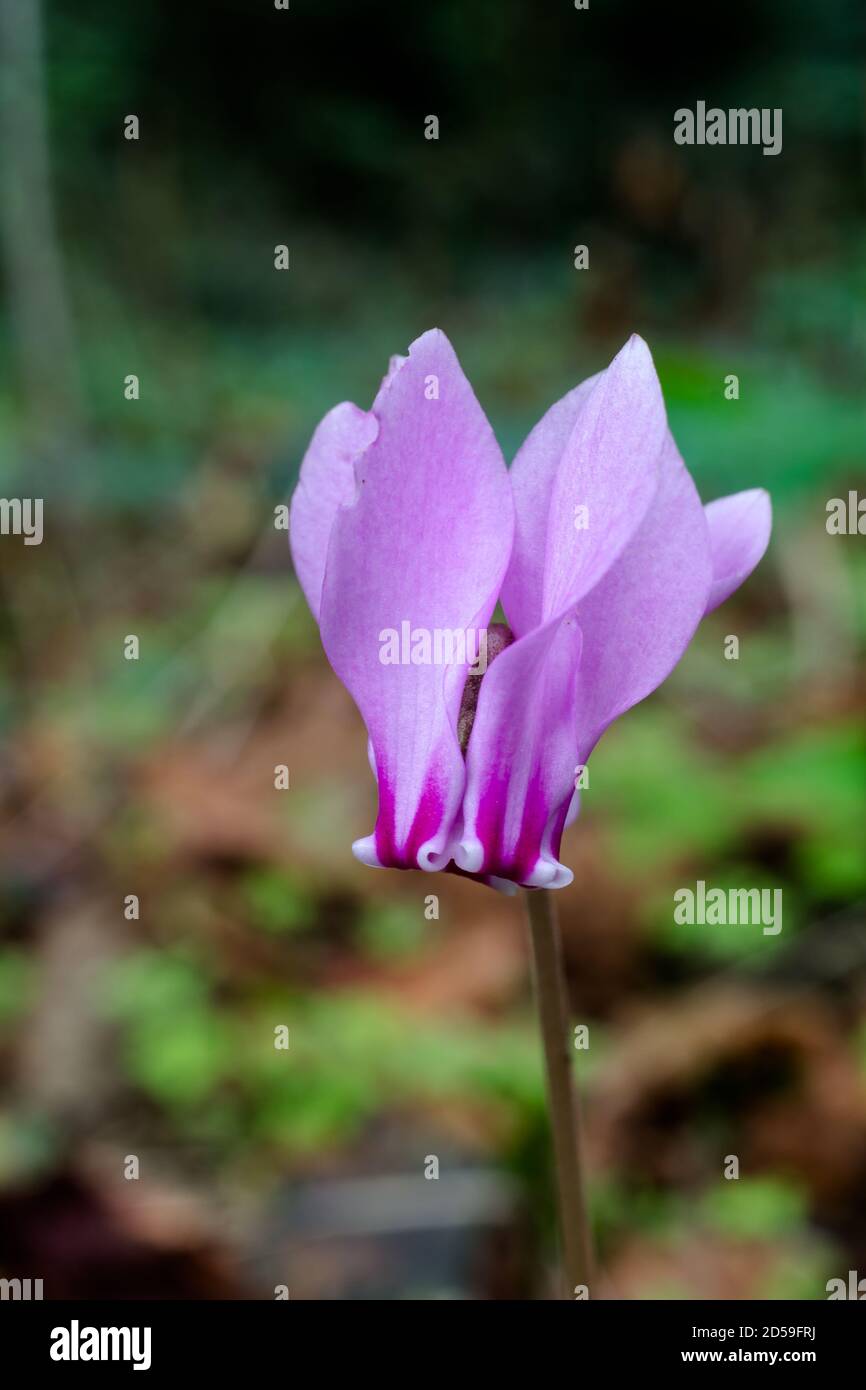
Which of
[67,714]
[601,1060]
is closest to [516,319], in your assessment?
[67,714]

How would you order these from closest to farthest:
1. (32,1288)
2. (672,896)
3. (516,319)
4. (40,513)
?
(32,1288) < (672,896) < (40,513) < (516,319)

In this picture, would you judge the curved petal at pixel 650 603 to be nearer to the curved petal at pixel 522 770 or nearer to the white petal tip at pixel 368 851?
the curved petal at pixel 522 770

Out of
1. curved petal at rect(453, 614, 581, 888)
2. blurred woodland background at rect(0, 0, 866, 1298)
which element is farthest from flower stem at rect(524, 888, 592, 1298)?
blurred woodland background at rect(0, 0, 866, 1298)

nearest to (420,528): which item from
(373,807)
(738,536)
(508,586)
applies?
(508,586)

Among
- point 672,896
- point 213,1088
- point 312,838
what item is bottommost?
point 213,1088

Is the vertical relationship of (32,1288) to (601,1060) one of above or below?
below

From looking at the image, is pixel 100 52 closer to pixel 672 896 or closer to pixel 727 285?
pixel 727 285
